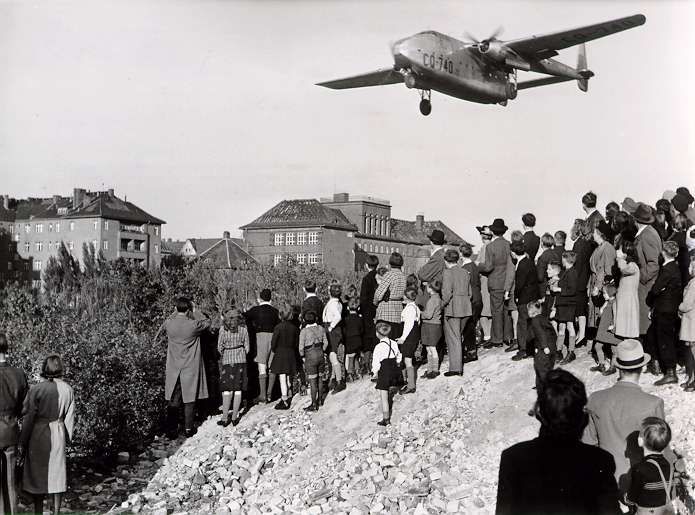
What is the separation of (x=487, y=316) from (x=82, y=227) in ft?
278

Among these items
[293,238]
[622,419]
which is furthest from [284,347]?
[293,238]

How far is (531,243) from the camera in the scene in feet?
38.3

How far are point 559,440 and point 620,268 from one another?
20.1 ft

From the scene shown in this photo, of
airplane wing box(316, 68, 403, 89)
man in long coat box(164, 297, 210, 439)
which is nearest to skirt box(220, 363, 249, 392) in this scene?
man in long coat box(164, 297, 210, 439)

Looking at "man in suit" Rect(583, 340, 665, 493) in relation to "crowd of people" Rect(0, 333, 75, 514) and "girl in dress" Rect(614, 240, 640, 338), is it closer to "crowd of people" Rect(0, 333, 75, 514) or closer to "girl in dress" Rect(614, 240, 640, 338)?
"girl in dress" Rect(614, 240, 640, 338)

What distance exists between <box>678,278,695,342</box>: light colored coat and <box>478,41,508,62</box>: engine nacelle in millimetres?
9256

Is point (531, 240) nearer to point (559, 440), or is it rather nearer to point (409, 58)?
point (409, 58)

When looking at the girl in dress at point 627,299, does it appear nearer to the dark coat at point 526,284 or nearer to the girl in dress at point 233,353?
the dark coat at point 526,284

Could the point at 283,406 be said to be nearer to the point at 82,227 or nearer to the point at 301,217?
the point at 301,217

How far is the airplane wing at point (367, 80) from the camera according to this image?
56.6 ft

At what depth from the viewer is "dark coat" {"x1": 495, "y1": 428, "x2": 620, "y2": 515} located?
3467mm

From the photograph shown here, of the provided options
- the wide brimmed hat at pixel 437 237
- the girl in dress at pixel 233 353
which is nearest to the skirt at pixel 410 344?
the wide brimmed hat at pixel 437 237

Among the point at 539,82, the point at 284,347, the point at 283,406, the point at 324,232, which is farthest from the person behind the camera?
the point at 324,232

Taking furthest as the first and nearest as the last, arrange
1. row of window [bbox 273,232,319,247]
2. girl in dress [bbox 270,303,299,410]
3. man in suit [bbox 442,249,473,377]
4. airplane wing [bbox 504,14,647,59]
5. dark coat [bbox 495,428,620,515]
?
row of window [bbox 273,232,319,247] < airplane wing [bbox 504,14,647,59] < girl in dress [bbox 270,303,299,410] < man in suit [bbox 442,249,473,377] < dark coat [bbox 495,428,620,515]
